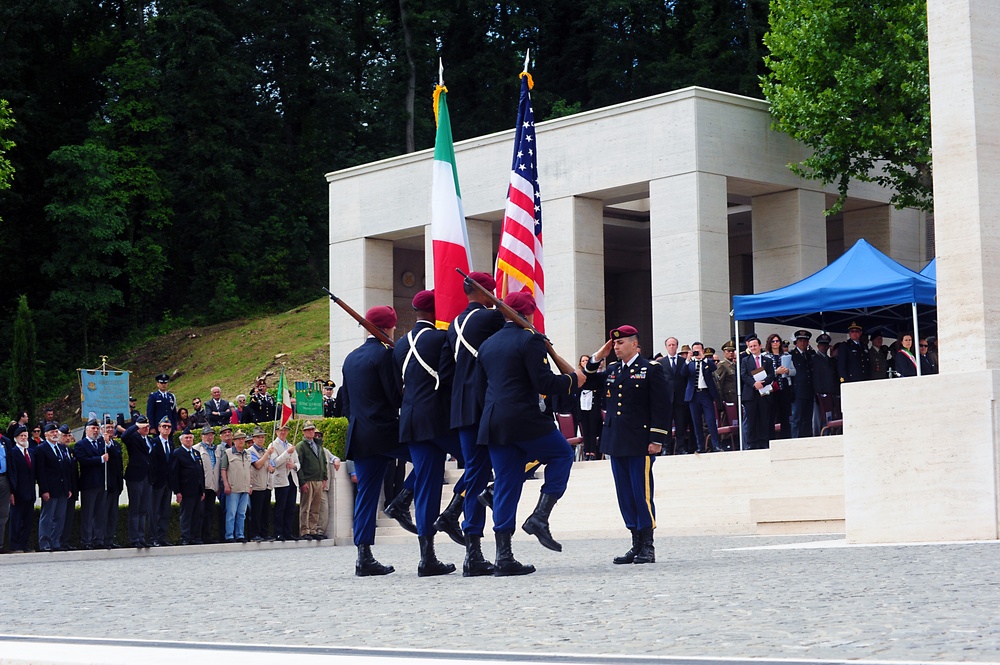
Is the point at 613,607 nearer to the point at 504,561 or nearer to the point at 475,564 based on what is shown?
the point at 504,561

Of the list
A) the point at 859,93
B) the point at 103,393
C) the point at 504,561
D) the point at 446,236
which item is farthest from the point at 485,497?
the point at 859,93

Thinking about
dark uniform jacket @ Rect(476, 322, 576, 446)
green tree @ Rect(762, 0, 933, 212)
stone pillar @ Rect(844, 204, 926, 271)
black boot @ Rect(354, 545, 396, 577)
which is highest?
green tree @ Rect(762, 0, 933, 212)

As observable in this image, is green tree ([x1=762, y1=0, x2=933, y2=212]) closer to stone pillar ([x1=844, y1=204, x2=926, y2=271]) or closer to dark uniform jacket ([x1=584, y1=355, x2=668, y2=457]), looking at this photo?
stone pillar ([x1=844, y1=204, x2=926, y2=271])

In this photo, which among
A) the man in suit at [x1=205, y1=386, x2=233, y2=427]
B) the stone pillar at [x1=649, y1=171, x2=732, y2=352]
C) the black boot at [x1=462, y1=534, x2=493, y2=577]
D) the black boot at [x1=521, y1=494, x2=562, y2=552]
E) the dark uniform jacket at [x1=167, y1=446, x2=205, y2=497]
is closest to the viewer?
the black boot at [x1=462, y1=534, x2=493, y2=577]

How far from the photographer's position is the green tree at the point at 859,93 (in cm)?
2889

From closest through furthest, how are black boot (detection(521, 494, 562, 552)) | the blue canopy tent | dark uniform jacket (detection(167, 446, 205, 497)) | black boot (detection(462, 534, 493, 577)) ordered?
black boot (detection(462, 534, 493, 577)), black boot (detection(521, 494, 562, 552)), the blue canopy tent, dark uniform jacket (detection(167, 446, 205, 497))

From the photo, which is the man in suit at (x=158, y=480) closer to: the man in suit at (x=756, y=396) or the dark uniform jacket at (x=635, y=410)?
the man in suit at (x=756, y=396)

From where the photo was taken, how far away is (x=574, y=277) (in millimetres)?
28547

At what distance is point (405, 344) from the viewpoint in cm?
1097

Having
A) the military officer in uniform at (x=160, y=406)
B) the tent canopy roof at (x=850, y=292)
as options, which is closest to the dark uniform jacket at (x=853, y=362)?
the tent canopy roof at (x=850, y=292)

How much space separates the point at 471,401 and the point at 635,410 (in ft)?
4.80

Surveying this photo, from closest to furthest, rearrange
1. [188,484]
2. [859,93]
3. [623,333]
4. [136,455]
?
1. [623,333]
2. [136,455]
3. [188,484]
4. [859,93]

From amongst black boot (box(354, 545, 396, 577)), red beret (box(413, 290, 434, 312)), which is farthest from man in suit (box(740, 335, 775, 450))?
black boot (box(354, 545, 396, 577))

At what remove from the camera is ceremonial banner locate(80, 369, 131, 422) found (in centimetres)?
2391
